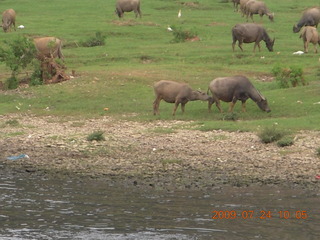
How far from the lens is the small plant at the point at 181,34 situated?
119 ft

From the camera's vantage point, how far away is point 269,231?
523 inches

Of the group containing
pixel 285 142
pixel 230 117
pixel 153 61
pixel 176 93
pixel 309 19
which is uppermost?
pixel 176 93

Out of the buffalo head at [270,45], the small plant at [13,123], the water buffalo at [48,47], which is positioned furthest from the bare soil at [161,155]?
the buffalo head at [270,45]

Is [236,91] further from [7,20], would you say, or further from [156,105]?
[7,20]

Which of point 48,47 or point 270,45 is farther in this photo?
point 270,45

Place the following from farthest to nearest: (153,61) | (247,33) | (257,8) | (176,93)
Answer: (257,8) < (247,33) < (153,61) < (176,93)

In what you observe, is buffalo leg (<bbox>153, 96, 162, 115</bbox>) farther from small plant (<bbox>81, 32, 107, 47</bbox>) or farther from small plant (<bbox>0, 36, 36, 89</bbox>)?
small plant (<bbox>81, 32, 107, 47</bbox>)

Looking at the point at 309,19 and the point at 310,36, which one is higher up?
the point at 310,36

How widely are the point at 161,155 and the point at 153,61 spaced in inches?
541

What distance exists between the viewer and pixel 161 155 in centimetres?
1834

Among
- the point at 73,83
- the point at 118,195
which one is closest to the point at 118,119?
the point at 73,83
